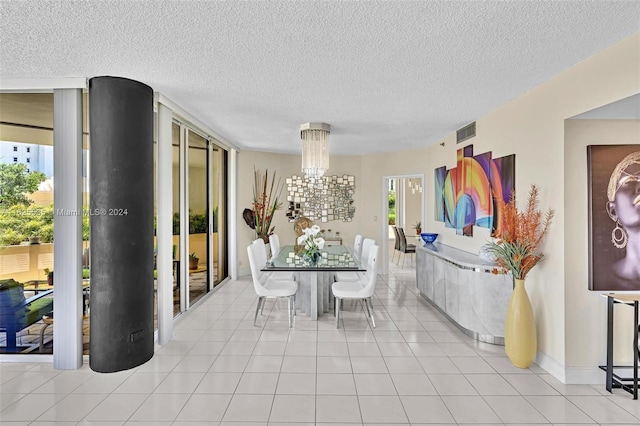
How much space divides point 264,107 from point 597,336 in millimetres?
3894

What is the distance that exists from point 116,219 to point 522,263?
358 cm

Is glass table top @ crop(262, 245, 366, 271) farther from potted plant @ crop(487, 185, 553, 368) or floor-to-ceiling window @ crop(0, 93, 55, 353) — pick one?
floor-to-ceiling window @ crop(0, 93, 55, 353)

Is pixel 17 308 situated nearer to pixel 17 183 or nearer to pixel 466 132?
pixel 17 183

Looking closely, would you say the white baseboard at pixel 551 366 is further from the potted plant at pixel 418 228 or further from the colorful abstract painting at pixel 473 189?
the potted plant at pixel 418 228

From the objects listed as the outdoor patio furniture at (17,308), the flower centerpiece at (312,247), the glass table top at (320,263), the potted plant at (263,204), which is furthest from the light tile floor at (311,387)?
the potted plant at (263,204)

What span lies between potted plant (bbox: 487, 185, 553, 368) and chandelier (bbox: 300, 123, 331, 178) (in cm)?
249

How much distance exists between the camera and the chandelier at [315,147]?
4.97 metres

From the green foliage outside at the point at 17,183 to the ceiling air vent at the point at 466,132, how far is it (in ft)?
16.1

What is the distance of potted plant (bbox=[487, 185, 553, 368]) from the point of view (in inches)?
127

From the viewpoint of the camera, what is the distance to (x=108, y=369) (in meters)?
3.00

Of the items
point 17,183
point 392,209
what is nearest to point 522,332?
point 17,183

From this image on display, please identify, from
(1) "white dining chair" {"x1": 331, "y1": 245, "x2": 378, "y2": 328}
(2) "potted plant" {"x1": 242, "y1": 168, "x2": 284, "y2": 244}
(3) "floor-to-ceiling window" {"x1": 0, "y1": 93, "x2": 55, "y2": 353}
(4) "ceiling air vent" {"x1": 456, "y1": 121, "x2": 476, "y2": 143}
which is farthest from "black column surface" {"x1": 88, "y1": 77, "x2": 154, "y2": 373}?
(2) "potted plant" {"x1": 242, "y1": 168, "x2": 284, "y2": 244}

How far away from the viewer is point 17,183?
11.0 feet

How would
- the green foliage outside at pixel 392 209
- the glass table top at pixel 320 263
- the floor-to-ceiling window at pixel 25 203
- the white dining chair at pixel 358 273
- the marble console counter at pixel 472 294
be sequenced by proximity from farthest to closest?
1. the green foliage outside at pixel 392 209
2. the white dining chair at pixel 358 273
3. the glass table top at pixel 320 263
4. the marble console counter at pixel 472 294
5. the floor-to-ceiling window at pixel 25 203
